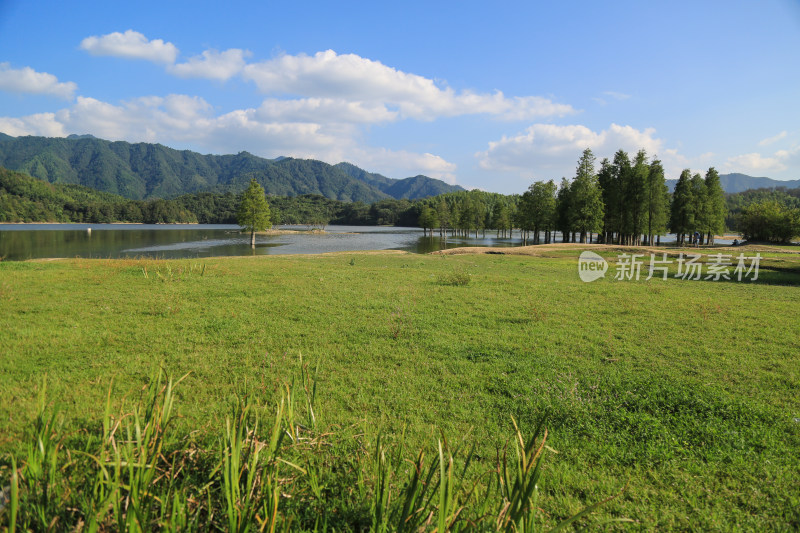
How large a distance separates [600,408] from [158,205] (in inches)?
7588

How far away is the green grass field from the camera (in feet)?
12.3

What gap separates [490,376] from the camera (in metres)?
6.26

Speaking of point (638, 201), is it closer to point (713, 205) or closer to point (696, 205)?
point (696, 205)

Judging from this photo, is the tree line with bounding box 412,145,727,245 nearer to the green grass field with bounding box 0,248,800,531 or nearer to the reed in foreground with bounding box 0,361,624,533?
the green grass field with bounding box 0,248,800,531

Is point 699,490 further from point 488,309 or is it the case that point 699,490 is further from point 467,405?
point 488,309

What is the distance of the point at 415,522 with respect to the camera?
218 centimetres

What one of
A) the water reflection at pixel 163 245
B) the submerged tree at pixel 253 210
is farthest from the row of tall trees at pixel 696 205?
the submerged tree at pixel 253 210

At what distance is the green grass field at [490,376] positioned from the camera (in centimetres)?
374

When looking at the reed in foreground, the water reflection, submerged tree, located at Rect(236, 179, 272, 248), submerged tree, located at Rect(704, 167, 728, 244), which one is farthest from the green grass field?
submerged tree, located at Rect(236, 179, 272, 248)

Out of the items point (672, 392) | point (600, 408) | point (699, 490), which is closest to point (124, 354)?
point (600, 408)

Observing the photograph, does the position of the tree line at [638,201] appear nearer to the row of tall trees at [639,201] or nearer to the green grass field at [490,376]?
the row of tall trees at [639,201]

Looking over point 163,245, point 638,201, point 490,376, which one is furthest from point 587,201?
point 163,245

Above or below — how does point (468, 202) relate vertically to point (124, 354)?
above

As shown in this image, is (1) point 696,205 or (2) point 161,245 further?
(2) point 161,245
